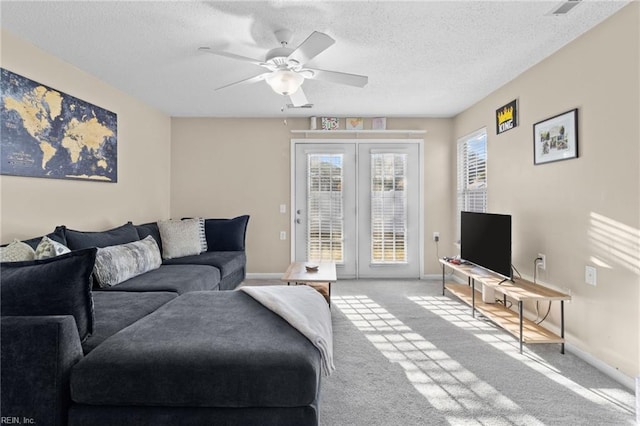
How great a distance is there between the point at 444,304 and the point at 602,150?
2.18 meters

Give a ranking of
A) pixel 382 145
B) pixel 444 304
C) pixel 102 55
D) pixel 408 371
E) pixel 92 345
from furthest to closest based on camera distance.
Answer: pixel 382 145, pixel 444 304, pixel 102 55, pixel 408 371, pixel 92 345

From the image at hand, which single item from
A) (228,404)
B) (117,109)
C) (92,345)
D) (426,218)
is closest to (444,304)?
(426,218)

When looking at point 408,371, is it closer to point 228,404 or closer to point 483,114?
point 228,404

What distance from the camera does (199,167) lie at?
5.29 meters

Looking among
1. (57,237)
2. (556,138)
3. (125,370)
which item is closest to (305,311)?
(125,370)

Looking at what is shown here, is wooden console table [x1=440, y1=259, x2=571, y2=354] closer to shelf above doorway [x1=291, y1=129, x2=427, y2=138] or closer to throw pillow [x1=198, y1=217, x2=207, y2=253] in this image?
shelf above doorway [x1=291, y1=129, x2=427, y2=138]

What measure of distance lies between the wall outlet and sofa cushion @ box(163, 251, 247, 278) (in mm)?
3229

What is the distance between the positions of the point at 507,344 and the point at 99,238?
3569 millimetres

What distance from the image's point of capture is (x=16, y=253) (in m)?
2.18

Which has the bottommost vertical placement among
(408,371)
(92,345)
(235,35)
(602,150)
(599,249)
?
(408,371)

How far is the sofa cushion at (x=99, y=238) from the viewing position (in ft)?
9.32

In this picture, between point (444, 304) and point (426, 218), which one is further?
point (426, 218)

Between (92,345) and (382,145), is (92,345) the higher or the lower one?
the lower one

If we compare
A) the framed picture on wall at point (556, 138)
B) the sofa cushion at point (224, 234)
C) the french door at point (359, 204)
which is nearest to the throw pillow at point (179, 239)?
the sofa cushion at point (224, 234)
